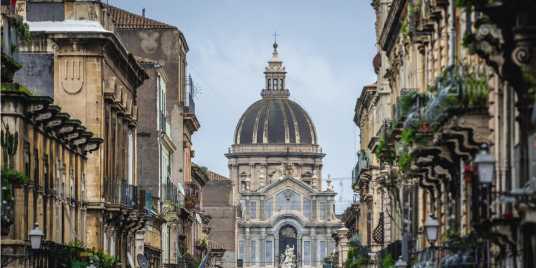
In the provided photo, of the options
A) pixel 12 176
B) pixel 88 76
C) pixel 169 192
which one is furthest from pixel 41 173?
pixel 169 192

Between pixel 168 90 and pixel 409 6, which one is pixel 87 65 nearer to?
pixel 409 6

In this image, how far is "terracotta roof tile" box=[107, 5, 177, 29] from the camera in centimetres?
10956

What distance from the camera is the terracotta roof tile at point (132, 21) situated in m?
110

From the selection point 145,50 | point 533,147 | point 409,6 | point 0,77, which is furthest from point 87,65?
point 533,147

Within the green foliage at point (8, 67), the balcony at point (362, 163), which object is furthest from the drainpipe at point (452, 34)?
the balcony at point (362, 163)

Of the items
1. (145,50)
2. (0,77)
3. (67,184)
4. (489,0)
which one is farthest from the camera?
A: (145,50)

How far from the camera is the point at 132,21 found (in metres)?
111

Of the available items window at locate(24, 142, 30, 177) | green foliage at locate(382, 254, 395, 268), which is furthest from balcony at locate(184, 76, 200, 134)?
window at locate(24, 142, 30, 177)

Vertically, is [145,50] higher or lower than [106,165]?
higher

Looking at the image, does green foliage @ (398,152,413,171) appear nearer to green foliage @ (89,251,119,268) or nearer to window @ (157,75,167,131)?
green foliage @ (89,251,119,268)

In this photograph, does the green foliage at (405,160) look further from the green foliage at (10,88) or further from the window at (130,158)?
the window at (130,158)

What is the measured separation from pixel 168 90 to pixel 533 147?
86.1 m

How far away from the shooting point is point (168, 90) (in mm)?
117312

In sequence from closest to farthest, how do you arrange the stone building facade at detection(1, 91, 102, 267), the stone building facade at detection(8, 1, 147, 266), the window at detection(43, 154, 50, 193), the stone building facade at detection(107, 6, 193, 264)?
the stone building facade at detection(1, 91, 102, 267), the window at detection(43, 154, 50, 193), the stone building facade at detection(8, 1, 147, 266), the stone building facade at detection(107, 6, 193, 264)
